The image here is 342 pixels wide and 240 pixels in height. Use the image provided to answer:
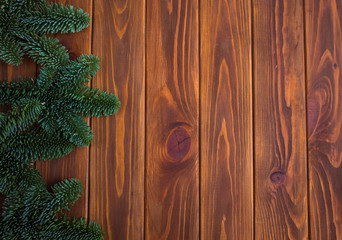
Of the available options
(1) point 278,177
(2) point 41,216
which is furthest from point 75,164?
(1) point 278,177

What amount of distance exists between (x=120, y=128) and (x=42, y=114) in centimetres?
18

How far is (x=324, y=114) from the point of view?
0.67 meters

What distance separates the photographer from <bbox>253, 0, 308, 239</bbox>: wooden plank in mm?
657

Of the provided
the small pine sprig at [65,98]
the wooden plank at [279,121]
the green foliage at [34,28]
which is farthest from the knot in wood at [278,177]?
the green foliage at [34,28]

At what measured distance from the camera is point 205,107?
0.68 meters

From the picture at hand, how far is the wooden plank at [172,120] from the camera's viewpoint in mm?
657

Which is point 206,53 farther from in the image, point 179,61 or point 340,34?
point 340,34

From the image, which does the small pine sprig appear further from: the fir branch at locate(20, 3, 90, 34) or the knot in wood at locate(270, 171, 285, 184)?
the knot in wood at locate(270, 171, 285, 184)

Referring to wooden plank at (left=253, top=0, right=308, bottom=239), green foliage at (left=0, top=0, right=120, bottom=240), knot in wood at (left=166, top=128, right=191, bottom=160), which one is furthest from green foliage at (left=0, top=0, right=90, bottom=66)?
wooden plank at (left=253, top=0, right=308, bottom=239)

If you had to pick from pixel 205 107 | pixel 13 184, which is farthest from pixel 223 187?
pixel 13 184

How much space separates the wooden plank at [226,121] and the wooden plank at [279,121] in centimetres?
2

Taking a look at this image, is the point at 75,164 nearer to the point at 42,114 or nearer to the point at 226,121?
the point at 42,114

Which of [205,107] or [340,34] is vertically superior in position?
[340,34]

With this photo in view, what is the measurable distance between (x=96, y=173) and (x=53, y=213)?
129 millimetres
